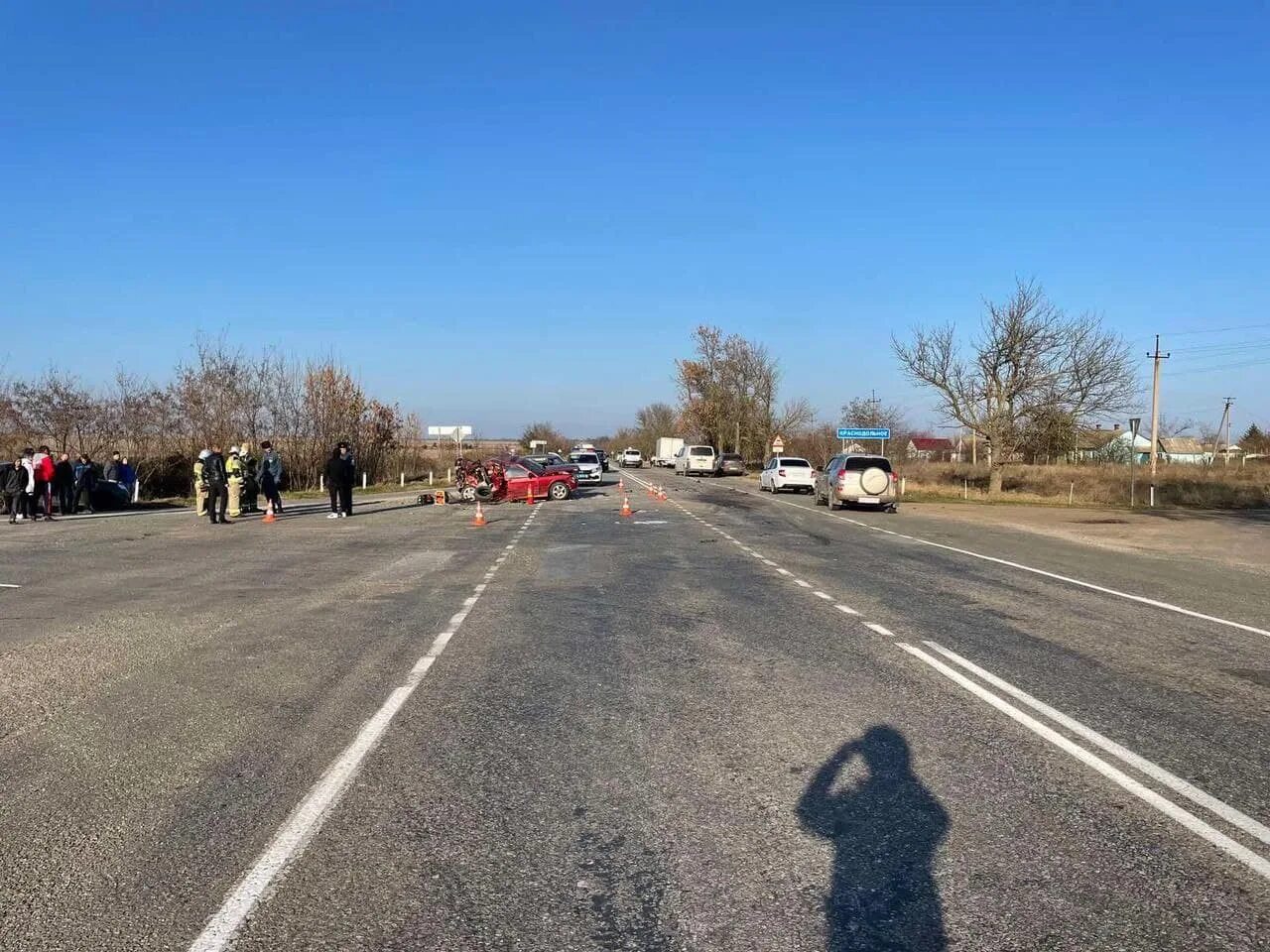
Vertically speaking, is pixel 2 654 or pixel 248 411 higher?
pixel 248 411

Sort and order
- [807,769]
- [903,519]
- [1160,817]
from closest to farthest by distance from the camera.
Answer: [1160,817], [807,769], [903,519]

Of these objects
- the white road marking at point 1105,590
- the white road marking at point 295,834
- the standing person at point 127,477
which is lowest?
the white road marking at point 1105,590

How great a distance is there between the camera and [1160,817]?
4516 millimetres

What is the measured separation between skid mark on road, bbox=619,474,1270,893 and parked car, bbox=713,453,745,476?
5679 centimetres

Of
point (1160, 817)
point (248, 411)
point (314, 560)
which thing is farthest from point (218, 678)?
point (248, 411)

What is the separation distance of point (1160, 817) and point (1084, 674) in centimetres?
324

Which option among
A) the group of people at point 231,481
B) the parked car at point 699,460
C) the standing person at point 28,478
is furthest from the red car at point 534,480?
the parked car at point 699,460

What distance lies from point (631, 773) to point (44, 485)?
22963 mm

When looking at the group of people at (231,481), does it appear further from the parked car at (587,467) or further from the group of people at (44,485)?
the parked car at (587,467)

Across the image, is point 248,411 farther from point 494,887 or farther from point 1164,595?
point 494,887

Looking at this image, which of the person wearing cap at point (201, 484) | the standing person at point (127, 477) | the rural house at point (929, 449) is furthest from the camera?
the rural house at point (929, 449)

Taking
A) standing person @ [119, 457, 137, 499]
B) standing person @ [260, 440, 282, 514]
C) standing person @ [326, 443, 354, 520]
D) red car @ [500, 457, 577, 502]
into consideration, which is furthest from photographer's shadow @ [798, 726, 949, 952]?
standing person @ [119, 457, 137, 499]

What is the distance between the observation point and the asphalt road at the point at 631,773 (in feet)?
11.9

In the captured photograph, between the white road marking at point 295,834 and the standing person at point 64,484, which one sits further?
the standing person at point 64,484
